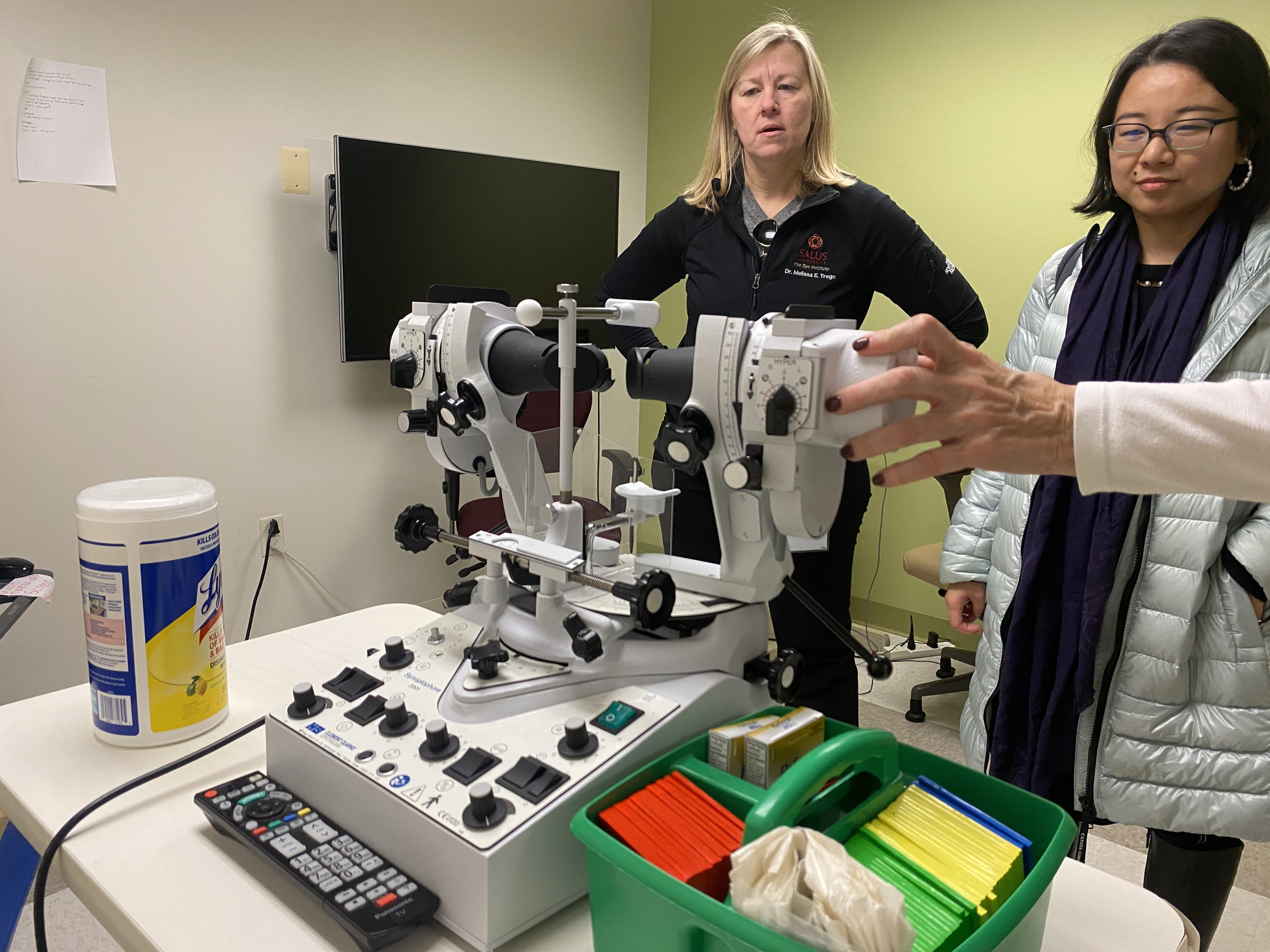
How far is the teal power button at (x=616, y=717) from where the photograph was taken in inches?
30.4

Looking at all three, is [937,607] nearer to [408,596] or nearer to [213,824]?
[408,596]

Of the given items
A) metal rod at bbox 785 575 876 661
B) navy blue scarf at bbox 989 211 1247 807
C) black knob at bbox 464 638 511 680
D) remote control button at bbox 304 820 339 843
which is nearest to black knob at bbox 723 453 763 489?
metal rod at bbox 785 575 876 661

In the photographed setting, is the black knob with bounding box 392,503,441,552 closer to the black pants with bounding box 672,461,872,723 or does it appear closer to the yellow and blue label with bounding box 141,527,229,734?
the yellow and blue label with bounding box 141,527,229,734

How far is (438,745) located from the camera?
0.76 m

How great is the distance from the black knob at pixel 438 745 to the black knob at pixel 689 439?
0.33 meters

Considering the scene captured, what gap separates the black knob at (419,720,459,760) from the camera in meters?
0.76

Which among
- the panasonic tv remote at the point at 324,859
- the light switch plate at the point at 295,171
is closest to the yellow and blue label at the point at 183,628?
the panasonic tv remote at the point at 324,859

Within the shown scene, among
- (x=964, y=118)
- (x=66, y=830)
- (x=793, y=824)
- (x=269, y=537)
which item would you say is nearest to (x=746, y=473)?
(x=793, y=824)

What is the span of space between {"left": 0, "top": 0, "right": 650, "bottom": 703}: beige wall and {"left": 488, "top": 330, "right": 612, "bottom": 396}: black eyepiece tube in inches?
74.0

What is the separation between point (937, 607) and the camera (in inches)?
128

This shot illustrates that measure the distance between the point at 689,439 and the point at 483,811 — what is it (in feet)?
1.21

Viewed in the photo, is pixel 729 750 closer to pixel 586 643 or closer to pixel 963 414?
pixel 586 643

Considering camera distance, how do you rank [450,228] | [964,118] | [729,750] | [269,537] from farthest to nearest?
1. [964,118]
2. [450,228]
3. [269,537]
4. [729,750]

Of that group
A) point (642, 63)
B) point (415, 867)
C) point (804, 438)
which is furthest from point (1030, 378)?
point (642, 63)
